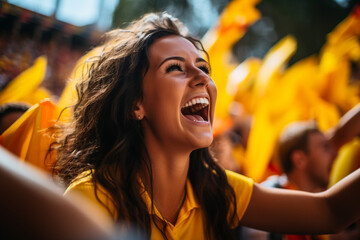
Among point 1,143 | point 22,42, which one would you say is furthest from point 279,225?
point 22,42

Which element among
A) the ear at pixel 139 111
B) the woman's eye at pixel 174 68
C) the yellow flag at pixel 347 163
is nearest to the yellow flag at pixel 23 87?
the ear at pixel 139 111

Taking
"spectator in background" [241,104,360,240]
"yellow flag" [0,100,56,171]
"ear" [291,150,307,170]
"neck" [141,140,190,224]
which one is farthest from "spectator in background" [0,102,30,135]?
"ear" [291,150,307,170]

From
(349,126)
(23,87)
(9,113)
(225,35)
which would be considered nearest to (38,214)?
(9,113)

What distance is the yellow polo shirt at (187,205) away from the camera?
1011mm

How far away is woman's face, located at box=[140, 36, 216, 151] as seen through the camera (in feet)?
3.76

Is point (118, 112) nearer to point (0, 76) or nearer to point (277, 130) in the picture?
point (0, 76)

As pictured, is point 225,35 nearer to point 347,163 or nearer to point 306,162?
point 306,162

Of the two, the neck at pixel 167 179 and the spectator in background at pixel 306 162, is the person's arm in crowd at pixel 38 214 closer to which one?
the neck at pixel 167 179

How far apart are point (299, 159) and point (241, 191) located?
4.56 feet

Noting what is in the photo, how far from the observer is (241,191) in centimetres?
127

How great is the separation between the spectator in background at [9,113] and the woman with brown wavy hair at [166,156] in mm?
485

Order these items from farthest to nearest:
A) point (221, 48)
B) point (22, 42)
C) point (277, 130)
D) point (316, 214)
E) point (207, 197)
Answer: point (277, 130)
point (221, 48)
point (22, 42)
point (207, 197)
point (316, 214)

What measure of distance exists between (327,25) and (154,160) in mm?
9411

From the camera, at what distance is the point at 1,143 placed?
1308 millimetres
